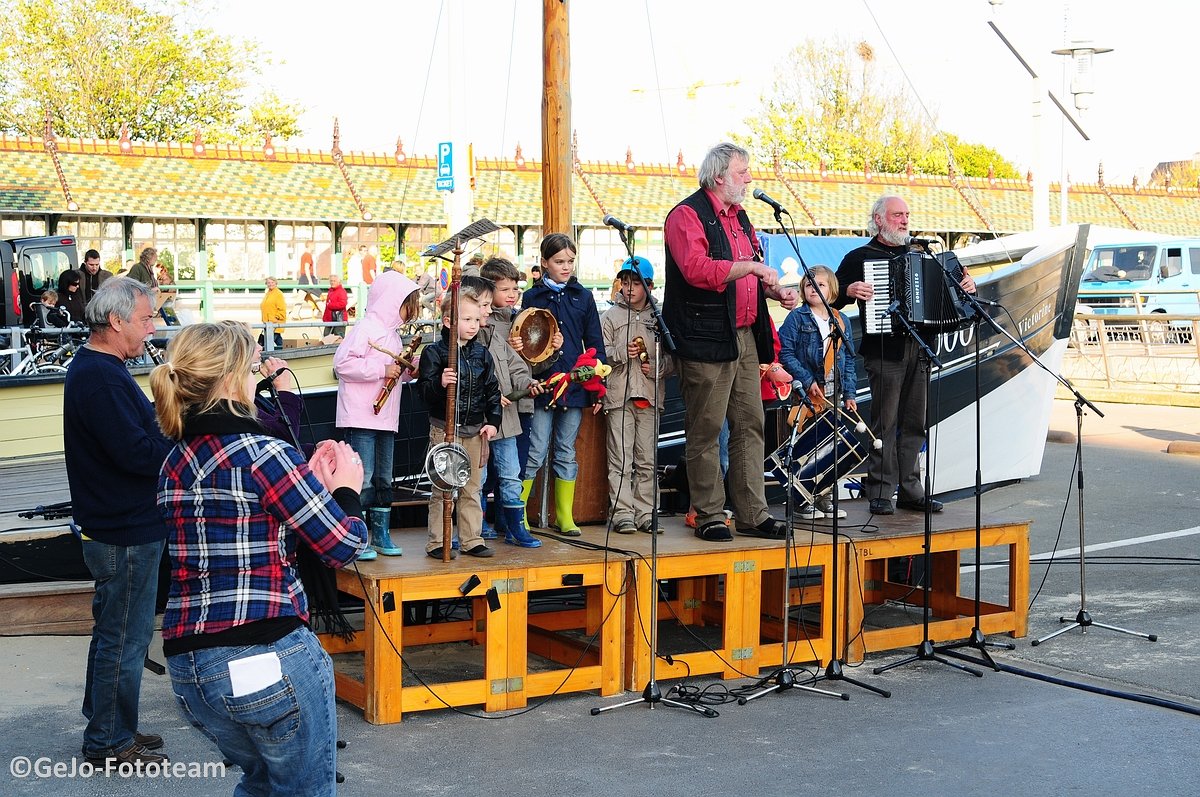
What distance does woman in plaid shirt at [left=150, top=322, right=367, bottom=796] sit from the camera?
3.40 metres

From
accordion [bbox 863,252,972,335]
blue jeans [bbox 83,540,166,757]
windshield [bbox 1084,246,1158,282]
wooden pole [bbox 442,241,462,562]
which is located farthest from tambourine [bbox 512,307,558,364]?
windshield [bbox 1084,246,1158,282]

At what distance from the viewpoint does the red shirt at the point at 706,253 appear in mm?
6723

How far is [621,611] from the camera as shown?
21.3 feet

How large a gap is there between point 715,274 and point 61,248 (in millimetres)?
18779

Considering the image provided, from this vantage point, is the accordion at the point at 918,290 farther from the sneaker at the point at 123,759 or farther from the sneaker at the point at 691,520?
the sneaker at the point at 123,759

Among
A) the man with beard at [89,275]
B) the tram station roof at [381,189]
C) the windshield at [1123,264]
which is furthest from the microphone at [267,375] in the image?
the windshield at [1123,264]

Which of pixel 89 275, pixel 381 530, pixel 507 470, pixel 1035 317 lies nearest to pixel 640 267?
pixel 507 470

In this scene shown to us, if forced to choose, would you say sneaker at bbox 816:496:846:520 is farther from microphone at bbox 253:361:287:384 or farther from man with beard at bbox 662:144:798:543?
microphone at bbox 253:361:287:384

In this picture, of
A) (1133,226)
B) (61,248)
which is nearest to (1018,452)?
(61,248)

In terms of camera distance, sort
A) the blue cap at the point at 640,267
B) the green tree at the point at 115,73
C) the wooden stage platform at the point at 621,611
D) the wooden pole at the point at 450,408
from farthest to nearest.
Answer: the green tree at the point at 115,73 < the blue cap at the point at 640,267 < the wooden pole at the point at 450,408 < the wooden stage platform at the point at 621,611

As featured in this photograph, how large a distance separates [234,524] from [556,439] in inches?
154

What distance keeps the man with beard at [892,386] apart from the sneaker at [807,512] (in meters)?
0.42

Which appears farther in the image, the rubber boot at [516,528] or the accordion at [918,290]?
the accordion at [918,290]

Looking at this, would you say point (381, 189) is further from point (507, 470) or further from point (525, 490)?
point (507, 470)
